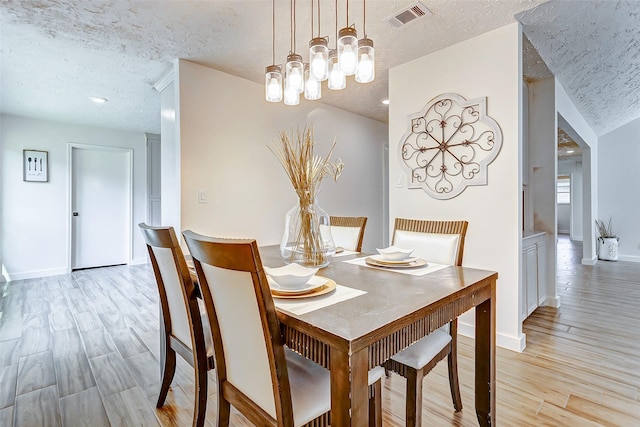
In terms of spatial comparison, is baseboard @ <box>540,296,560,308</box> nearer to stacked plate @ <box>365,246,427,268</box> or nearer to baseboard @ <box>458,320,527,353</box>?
baseboard @ <box>458,320,527,353</box>

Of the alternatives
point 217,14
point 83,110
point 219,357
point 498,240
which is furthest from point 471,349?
point 83,110

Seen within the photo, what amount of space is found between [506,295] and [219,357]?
2.07 m

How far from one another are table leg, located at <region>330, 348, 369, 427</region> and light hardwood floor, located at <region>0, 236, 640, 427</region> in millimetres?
885

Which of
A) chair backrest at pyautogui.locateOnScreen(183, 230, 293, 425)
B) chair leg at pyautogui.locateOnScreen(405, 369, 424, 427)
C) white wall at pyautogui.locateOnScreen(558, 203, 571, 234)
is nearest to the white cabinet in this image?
chair leg at pyautogui.locateOnScreen(405, 369, 424, 427)

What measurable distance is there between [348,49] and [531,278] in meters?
2.46

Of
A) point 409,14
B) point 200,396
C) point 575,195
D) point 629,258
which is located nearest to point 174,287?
point 200,396

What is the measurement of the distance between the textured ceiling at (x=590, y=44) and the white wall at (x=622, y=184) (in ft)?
6.65

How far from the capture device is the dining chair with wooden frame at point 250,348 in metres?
0.81

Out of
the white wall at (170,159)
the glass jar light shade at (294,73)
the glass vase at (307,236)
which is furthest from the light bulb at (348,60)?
the white wall at (170,159)

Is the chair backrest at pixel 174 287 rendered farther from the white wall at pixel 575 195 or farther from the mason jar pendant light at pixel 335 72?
the white wall at pixel 575 195

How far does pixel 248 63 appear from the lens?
270 cm

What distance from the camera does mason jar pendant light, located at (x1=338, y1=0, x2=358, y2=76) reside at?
4.63ft

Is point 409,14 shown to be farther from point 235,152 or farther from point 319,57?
point 235,152

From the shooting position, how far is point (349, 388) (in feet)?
2.40
